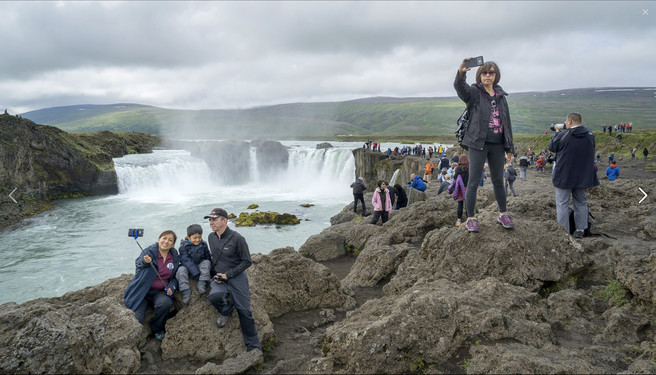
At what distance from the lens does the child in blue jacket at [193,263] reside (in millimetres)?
5535

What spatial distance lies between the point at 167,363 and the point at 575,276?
610 centimetres

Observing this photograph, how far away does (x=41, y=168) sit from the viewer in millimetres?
42656

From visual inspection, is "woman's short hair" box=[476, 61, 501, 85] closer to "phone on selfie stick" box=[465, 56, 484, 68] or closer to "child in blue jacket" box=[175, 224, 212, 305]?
"phone on selfie stick" box=[465, 56, 484, 68]

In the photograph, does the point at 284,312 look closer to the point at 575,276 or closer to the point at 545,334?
the point at 545,334

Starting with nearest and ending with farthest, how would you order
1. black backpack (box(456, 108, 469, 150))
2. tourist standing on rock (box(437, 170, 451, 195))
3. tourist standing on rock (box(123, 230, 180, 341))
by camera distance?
tourist standing on rock (box(123, 230, 180, 341)) < black backpack (box(456, 108, 469, 150)) < tourist standing on rock (box(437, 170, 451, 195))

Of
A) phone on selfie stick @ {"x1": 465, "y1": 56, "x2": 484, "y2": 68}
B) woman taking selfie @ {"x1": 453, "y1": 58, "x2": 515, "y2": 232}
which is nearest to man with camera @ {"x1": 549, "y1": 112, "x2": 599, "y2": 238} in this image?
woman taking selfie @ {"x1": 453, "y1": 58, "x2": 515, "y2": 232}

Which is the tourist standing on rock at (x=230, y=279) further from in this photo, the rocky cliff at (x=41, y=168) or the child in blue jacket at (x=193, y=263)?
the rocky cliff at (x=41, y=168)

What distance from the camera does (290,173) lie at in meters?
52.7

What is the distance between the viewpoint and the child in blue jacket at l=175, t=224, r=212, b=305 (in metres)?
5.54

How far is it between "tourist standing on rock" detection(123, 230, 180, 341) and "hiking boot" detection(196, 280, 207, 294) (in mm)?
357

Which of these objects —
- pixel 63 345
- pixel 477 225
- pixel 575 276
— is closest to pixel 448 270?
pixel 477 225

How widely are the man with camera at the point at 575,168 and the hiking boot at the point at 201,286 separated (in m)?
6.52

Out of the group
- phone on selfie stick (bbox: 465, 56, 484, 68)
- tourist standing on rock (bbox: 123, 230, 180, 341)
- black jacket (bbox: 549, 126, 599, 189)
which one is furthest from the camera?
black jacket (bbox: 549, 126, 599, 189)

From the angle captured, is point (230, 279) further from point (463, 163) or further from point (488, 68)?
point (463, 163)
